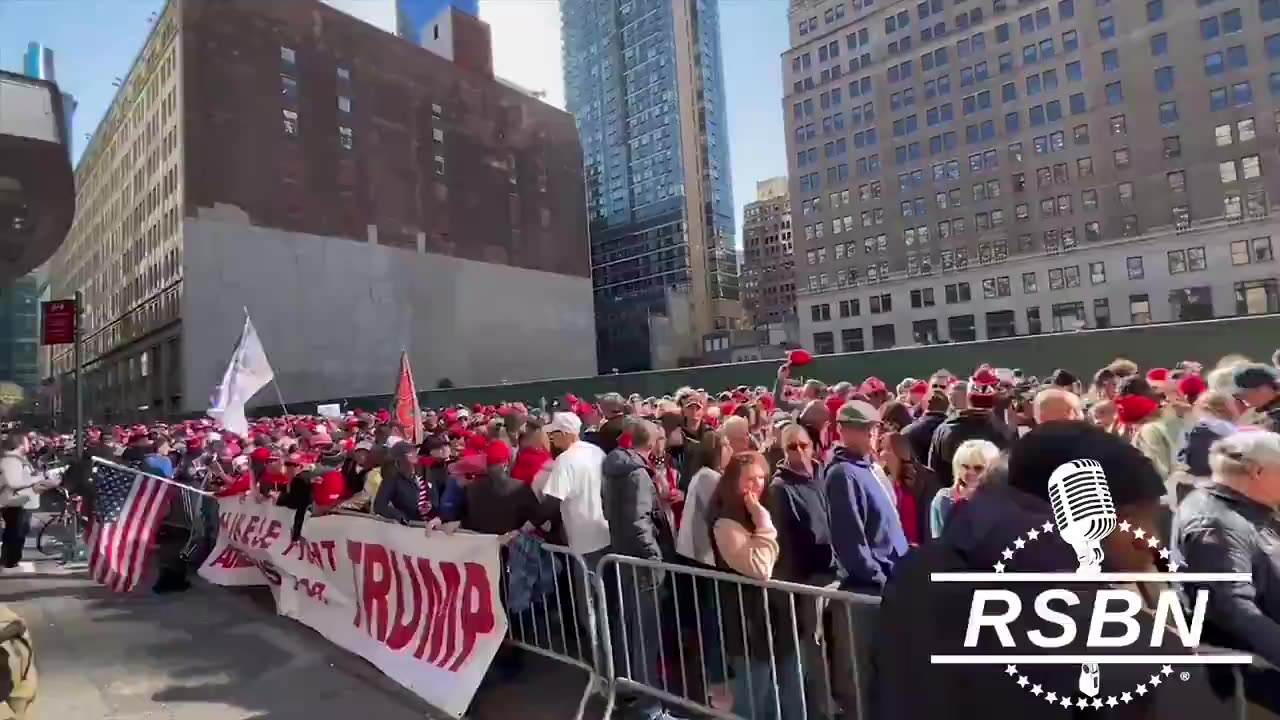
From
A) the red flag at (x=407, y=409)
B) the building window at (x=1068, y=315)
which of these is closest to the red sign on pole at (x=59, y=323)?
the red flag at (x=407, y=409)

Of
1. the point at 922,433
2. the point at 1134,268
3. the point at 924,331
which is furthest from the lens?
the point at 924,331

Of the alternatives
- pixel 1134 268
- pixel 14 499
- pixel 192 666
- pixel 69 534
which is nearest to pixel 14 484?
pixel 14 499

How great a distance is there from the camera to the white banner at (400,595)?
5.34m

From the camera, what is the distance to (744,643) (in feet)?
14.2

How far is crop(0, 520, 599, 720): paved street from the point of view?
5543 mm

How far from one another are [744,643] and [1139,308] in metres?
79.6

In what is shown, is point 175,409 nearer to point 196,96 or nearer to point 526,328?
point 196,96

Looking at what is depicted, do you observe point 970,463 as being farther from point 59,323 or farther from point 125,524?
point 59,323

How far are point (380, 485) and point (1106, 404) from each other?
19.3ft

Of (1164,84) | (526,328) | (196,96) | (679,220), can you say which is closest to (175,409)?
(196,96)

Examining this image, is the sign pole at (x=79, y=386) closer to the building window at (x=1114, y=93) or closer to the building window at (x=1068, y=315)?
the building window at (x=1068, y=315)

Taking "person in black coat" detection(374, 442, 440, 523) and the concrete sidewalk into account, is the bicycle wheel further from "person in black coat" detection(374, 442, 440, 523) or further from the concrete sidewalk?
"person in black coat" detection(374, 442, 440, 523)

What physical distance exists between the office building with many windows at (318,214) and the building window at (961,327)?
38.3 m

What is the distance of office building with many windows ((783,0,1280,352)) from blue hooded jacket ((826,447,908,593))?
7624 cm
